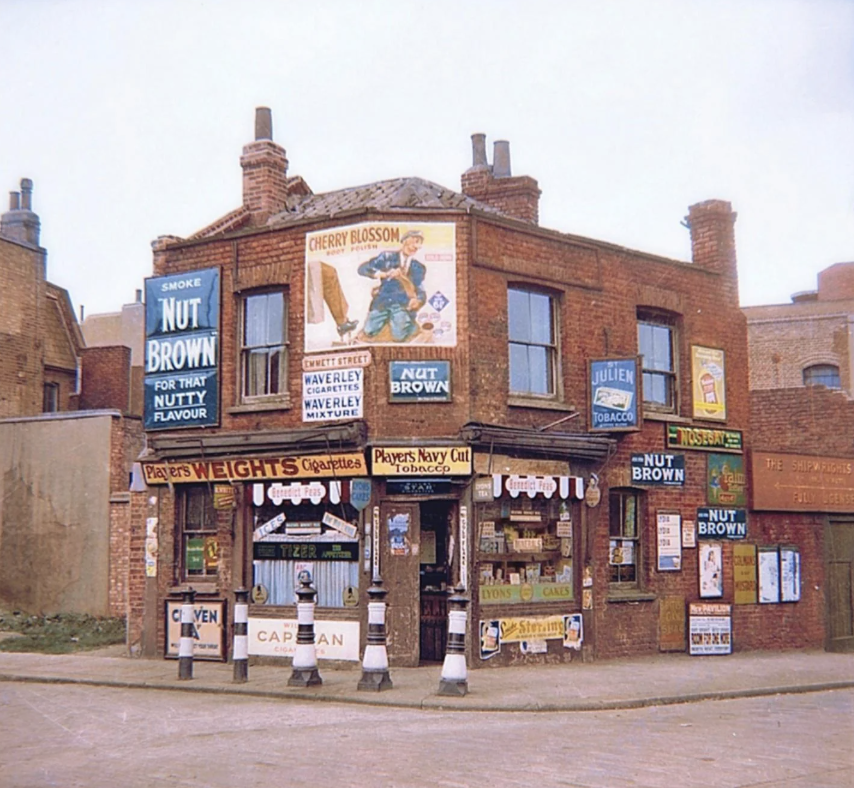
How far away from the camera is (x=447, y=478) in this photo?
16406 mm

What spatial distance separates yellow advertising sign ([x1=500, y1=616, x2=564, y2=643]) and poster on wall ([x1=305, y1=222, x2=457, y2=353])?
4248mm

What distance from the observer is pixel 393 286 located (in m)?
16.7

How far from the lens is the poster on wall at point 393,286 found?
1669cm

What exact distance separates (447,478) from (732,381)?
23.2 feet

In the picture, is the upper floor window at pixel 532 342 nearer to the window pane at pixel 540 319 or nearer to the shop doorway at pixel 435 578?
the window pane at pixel 540 319

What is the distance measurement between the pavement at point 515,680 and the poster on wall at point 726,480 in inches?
112

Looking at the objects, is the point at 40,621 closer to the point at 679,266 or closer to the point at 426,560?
the point at 426,560

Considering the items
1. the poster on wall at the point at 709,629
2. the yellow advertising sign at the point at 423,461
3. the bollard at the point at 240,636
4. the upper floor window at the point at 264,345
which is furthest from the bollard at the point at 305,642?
the poster on wall at the point at 709,629

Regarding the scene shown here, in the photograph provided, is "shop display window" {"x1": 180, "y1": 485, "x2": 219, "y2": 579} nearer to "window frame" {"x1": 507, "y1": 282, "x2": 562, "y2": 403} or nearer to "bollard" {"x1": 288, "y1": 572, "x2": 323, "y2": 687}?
"bollard" {"x1": 288, "y1": 572, "x2": 323, "y2": 687}

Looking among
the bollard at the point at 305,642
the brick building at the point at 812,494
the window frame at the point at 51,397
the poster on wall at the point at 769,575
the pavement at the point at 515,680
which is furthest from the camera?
the window frame at the point at 51,397

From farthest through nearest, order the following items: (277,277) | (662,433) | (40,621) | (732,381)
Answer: (40,621) < (732,381) < (662,433) < (277,277)

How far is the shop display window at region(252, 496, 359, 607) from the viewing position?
16.8 meters

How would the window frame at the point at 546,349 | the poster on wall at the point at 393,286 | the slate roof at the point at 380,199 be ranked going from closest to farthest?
the poster on wall at the point at 393,286
the window frame at the point at 546,349
the slate roof at the point at 380,199

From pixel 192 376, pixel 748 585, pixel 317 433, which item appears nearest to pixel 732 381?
pixel 748 585
